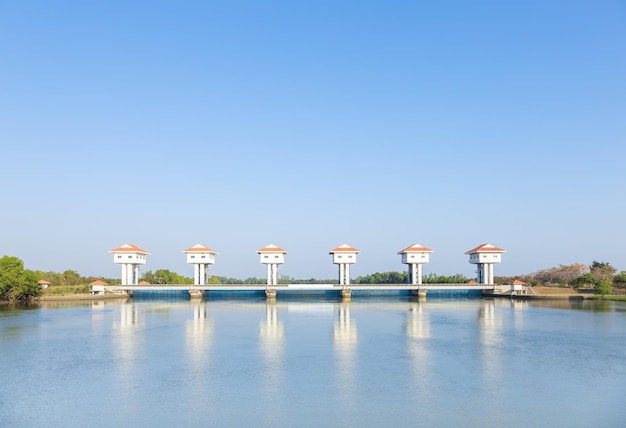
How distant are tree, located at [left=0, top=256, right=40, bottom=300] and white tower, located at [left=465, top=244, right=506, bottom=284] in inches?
1610

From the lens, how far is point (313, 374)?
13.4 meters

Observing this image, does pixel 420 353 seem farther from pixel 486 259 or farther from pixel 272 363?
pixel 486 259

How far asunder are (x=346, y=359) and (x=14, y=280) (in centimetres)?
3268

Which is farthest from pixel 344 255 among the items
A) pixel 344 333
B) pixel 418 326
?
pixel 344 333

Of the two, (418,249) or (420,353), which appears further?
(418,249)

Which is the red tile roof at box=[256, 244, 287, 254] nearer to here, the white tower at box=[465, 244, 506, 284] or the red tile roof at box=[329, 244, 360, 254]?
the red tile roof at box=[329, 244, 360, 254]

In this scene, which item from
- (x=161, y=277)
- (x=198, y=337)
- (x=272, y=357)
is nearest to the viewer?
(x=272, y=357)

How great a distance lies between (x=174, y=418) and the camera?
9.90 meters

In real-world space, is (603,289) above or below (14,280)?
below

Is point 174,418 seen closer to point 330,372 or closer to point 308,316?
point 330,372

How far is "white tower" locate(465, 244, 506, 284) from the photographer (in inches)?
1790

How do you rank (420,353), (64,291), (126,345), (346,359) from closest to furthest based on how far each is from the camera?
(346,359) → (420,353) → (126,345) → (64,291)

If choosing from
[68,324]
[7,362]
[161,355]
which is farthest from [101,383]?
[68,324]

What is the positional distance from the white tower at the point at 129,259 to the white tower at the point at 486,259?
34.1 metres
